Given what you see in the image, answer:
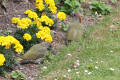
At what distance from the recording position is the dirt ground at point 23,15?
7129 millimetres

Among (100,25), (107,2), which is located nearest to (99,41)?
(100,25)

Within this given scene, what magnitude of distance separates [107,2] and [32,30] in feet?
15.6

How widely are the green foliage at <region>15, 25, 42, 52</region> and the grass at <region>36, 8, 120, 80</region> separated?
67cm

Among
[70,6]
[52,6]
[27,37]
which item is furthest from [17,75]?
[70,6]

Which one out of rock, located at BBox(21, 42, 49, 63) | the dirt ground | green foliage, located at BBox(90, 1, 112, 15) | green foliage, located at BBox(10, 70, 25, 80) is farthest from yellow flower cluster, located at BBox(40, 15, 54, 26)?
green foliage, located at BBox(90, 1, 112, 15)

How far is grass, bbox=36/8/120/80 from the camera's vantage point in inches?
264

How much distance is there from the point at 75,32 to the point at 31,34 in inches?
52.2

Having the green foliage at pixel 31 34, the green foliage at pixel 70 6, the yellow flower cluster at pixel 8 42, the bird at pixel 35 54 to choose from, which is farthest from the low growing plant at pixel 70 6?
the yellow flower cluster at pixel 8 42

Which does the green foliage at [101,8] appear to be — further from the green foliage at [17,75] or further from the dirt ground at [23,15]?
the green foliage at [17,75]

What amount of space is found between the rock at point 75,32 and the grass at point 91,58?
159 millimetres

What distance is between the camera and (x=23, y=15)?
30.9 ft

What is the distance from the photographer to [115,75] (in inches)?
262

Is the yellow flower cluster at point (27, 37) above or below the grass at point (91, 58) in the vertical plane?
above

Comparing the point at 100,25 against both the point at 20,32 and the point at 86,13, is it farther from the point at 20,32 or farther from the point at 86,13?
the point at 20,32
